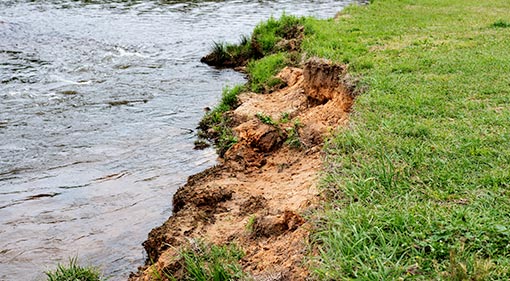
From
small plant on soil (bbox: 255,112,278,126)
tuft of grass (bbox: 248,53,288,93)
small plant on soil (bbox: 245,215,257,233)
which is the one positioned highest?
small plant on soil (bbox: 245,215,257,233)

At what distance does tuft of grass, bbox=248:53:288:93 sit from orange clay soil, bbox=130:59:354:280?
2.84ft

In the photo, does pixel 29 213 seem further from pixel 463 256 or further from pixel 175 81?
pixel 175 81

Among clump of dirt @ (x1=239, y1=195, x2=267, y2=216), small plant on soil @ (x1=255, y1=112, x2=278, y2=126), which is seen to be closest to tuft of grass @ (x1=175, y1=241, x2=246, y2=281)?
clump of dirt @ (x1=239, y1=195, x2=267, y2=216)

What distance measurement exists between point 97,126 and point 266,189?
191 inches

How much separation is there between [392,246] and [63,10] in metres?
20.4

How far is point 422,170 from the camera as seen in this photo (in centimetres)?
518

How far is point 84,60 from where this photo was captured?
49.1 ft

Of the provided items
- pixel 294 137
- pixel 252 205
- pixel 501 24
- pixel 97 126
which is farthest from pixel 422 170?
pixel 501 24

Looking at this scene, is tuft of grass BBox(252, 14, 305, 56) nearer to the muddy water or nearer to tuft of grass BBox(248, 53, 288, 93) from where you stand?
tuft of grass BBox(248, 53, 288, 93)

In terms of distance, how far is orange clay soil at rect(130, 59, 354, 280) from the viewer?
200 inches

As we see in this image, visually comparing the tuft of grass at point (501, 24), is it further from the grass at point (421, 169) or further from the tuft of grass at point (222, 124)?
the tuft of grass at point (222, 124)

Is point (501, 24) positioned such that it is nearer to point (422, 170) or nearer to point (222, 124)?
point (222, 124)

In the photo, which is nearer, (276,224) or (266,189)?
(276,224)

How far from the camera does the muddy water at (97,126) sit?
6.72 m
